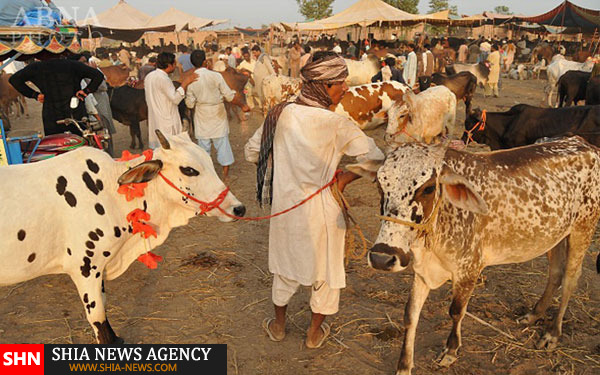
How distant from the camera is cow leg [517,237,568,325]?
3.63 meters

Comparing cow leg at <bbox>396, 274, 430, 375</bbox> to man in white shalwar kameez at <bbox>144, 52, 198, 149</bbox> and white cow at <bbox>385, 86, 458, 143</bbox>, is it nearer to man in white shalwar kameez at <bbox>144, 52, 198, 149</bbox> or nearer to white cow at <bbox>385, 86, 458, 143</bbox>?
man in white shalwar kameez at <bbox>144, 52, 198, 149</bbox>

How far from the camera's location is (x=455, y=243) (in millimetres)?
2797

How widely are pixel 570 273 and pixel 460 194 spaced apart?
5.09ft

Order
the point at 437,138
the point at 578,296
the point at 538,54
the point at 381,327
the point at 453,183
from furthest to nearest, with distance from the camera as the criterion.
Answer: the point at 538,54
the point at 437,138
the point at 578,296
the point at 381,327
the point at 453,183

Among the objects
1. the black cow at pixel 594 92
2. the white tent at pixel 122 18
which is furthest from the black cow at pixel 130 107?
the white tent at pixel 122 18

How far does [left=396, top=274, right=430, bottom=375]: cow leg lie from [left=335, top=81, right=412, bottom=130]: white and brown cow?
243 inches

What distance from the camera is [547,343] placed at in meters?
3.35

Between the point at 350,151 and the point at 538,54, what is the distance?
28952 millimetres

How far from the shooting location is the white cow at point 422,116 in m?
8.04

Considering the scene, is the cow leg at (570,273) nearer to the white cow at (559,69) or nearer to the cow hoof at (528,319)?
the cow hoof at (528,319)

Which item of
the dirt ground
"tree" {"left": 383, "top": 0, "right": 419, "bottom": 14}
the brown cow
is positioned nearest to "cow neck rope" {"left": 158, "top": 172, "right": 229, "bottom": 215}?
the dirt ground

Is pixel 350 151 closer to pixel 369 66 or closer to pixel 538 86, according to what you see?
pixel 369 66

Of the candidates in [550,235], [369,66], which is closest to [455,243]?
[550,235]

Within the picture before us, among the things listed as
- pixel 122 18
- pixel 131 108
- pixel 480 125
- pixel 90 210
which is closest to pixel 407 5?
pixel 122 18
